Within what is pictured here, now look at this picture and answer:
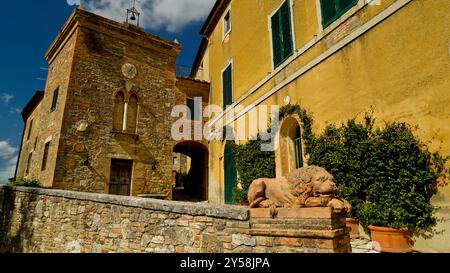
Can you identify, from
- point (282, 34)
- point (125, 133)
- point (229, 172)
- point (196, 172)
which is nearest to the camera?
point (282, 34)

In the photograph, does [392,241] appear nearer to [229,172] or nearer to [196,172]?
[229,172]

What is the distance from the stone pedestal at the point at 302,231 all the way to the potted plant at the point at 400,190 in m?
2.12

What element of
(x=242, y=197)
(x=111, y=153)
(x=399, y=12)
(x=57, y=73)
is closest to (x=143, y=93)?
(x=111, y=153)

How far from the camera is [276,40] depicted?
8.91 metres

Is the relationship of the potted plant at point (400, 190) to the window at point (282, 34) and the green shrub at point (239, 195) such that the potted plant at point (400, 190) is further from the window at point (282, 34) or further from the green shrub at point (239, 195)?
the green shrub at point (239, 195)

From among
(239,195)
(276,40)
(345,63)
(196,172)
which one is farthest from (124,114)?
(345,63)

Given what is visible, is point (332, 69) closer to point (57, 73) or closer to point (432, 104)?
point (432, 104)

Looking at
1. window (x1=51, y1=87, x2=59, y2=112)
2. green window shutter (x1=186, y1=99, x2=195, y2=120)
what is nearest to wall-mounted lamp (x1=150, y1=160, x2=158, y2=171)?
green window shutter (x1=186, y1=99, x2=195, y2=120)

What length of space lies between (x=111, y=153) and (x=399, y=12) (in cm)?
1086

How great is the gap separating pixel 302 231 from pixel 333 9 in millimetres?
6037

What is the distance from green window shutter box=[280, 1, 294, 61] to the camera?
26.9ft

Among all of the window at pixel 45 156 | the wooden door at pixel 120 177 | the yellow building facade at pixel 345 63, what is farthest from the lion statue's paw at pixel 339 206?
the window at pixel 45 156

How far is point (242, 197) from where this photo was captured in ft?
30.6

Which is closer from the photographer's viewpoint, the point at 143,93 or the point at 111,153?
the point at 111,153
